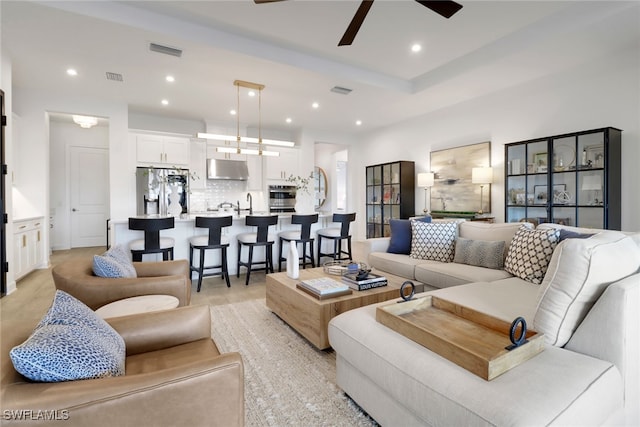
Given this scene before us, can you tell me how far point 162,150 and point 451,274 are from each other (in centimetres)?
552

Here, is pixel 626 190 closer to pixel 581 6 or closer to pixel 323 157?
pixel 581 6

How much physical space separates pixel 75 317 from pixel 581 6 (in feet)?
15.3

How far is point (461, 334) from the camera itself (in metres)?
1.47

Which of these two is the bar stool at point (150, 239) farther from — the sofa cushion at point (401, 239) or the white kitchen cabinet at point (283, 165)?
the white kitchen cabinet at point (283, 165)

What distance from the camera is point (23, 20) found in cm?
298

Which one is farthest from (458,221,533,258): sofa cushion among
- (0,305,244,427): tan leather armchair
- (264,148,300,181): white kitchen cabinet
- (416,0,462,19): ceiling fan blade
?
(264,148,300,181): white kitchen cabinet

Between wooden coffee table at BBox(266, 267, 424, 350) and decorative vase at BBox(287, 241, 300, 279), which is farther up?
decorative vase at BBox(287, 241, 300, 279)

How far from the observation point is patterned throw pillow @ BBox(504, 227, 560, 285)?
237 centimetres

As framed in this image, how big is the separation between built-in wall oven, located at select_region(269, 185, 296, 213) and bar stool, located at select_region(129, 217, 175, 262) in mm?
3506

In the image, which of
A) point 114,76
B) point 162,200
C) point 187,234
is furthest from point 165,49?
point 162,200

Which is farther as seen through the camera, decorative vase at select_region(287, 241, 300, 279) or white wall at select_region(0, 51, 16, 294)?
white wall at select_region(0, 51, 16, 294)

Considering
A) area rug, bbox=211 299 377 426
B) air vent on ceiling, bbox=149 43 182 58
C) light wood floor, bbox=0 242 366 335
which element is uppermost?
→ air vent on ceiling, bbox=149 43 182 58

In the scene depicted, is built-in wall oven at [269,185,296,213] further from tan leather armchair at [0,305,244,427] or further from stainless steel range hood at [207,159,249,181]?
tan leather armchair at [0,305,244,427]

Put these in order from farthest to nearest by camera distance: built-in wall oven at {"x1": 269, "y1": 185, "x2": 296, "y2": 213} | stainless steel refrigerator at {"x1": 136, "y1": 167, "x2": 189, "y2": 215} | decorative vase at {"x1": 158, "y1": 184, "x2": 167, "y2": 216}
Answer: built-in wall oven at {"x1": 269, "y1": 185, "x2": 296, "y2": 213}, decorative vase at {"x1": 158, "y1": 184, "x2": 167, "y2": 216}, stainless steel refrigerator at {"x1": 136, "y1": 167, "x2": 189, "y2": 215}
